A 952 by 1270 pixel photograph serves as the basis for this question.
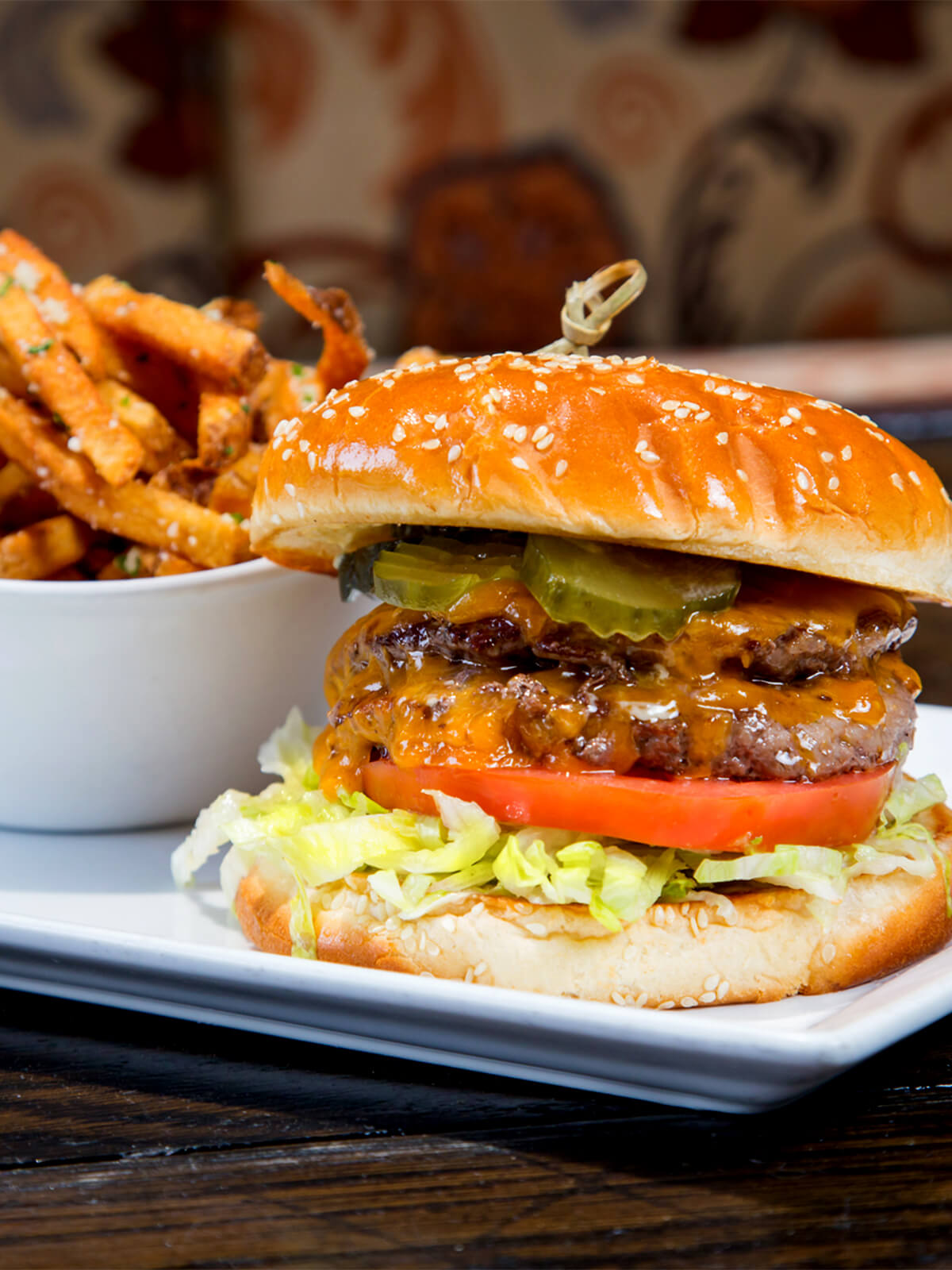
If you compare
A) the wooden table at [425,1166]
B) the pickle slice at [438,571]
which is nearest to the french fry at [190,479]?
the pickle slice at [438,571]

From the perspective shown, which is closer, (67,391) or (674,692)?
(674,692)

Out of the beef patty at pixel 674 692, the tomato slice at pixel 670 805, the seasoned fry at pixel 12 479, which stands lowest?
the tomato slice at pixel 670 805

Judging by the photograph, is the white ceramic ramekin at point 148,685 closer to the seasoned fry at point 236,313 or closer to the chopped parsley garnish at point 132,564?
the chopped parsley garnish at point 132,564

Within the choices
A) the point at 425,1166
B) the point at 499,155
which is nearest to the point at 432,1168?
the point at 425,1166

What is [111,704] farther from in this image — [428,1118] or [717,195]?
[717,195]

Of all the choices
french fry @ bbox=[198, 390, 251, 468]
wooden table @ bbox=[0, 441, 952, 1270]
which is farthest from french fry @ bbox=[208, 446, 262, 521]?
wooden table @ bbox=[0, 441, 952, 1270]

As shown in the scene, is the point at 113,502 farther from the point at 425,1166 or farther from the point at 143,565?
the point at 425,1166
